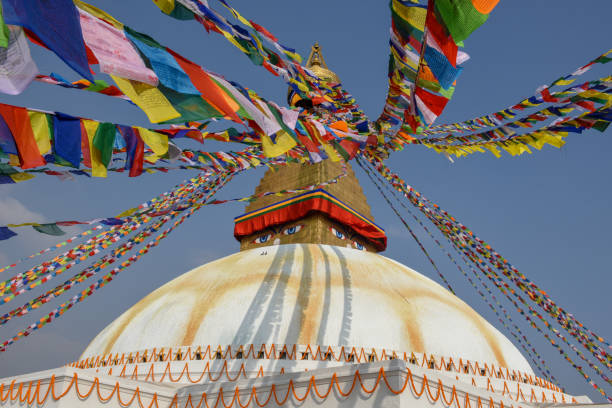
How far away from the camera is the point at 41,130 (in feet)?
13.0

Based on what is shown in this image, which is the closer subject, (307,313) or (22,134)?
(22,134)

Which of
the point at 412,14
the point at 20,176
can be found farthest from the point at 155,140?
the point at 412,14

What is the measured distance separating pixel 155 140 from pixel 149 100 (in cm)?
109

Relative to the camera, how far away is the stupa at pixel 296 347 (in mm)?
5473

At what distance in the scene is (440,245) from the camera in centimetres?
947

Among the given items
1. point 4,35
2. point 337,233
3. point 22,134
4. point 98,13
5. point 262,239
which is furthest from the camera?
point 262,239

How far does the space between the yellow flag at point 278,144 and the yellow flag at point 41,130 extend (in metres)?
1.93

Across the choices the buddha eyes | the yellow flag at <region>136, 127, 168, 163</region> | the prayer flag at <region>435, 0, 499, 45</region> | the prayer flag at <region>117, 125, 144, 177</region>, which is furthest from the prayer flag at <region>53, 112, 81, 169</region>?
the buddha eyes

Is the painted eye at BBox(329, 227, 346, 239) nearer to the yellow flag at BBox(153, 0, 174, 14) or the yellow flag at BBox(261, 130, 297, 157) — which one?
the yellow flag at BBox(261, 130, 297, 157)

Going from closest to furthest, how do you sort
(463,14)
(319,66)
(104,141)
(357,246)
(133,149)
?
(463,14), (104,141), (133,149), (357,246), (319,66)

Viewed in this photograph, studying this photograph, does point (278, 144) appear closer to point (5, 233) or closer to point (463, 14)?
point (463, 14)

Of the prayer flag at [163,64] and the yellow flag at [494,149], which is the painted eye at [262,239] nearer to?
the yellow flag at [494,149]

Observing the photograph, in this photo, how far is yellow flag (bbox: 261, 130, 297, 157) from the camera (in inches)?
161

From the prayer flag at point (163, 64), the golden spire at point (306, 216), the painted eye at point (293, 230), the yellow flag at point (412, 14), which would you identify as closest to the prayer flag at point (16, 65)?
the prayer flag at point (163, 64)
